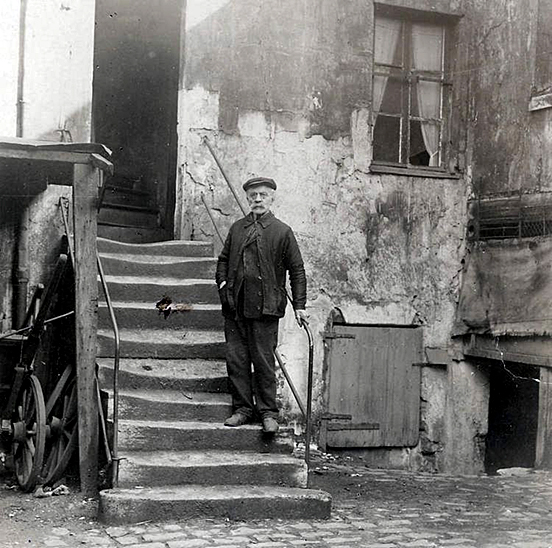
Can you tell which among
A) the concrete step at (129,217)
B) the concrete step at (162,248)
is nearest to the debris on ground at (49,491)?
the concrete step at (162,248)

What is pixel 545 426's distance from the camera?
32.7 feet

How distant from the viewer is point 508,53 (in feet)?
35.9

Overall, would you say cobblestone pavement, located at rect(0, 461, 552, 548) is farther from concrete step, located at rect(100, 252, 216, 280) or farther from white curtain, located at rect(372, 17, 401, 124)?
white curtain, located at rect(372, 17, 401, 124)

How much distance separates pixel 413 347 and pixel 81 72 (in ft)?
16.3

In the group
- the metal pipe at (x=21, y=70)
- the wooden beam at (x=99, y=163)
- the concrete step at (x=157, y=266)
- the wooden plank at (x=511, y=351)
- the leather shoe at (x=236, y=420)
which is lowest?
the leather shoe at (x=236, y=420)

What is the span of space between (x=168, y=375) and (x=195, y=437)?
73 cm

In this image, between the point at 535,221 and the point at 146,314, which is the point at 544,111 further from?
the point at 146,314

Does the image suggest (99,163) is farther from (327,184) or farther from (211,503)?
(327,184)

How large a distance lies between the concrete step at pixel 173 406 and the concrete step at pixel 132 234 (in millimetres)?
3432

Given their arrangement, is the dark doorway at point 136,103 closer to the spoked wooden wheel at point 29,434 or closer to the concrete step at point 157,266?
the concrete step at point 157,266

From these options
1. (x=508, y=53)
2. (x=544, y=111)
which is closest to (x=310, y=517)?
(x=544, y=111)

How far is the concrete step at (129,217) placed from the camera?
11.1 meters

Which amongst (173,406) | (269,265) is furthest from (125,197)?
(173,406)

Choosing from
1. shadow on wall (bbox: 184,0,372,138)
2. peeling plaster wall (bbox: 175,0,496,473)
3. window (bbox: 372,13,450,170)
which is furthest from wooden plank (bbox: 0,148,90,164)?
window (bbox: 372,13,450,170)
